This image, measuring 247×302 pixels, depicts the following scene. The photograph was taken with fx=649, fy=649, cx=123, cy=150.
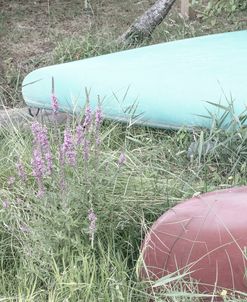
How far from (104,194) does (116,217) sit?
0.09 m

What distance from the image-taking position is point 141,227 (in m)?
2.30

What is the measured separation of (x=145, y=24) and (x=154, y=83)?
1555mm

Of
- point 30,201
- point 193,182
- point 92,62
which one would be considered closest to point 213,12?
point 92,62

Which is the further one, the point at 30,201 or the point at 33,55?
the point at 33,55

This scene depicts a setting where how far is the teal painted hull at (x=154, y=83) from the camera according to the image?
310 cm

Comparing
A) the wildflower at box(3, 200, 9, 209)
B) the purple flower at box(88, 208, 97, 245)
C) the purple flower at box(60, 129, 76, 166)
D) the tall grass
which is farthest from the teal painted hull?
the purple flower at box(88, 208, 97, 245)

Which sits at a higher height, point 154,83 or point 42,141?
point 42,141

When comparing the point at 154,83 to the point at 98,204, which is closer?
the point at 98,204

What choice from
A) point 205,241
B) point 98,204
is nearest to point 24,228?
point 98,204

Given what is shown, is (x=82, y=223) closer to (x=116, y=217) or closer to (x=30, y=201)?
(x=116, y=217)

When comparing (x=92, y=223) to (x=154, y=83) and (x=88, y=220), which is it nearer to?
(x=88, y=220)

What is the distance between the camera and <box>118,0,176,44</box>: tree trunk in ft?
15.1

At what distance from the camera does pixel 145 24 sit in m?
4.70

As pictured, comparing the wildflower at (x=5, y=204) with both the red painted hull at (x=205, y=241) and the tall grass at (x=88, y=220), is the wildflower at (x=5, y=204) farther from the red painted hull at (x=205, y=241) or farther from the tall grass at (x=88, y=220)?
the red painted hull at (x=205, y=241)
